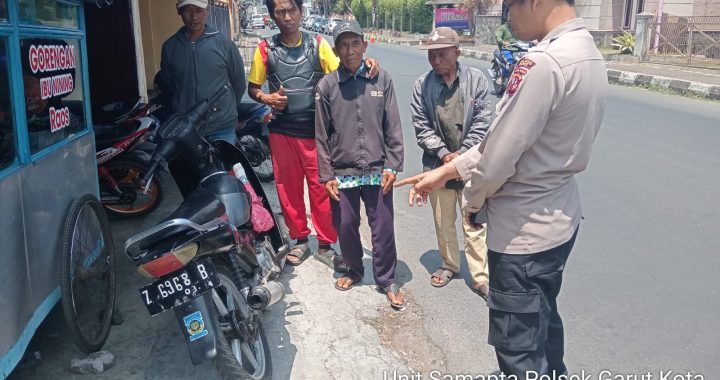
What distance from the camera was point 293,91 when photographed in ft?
12.9

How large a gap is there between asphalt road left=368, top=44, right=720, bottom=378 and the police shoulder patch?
1560 millimetres

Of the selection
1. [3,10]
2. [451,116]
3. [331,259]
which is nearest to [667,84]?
[451,116]

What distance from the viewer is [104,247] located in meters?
3.36

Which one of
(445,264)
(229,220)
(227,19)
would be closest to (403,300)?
(445,264)

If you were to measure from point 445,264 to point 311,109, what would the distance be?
134 cm

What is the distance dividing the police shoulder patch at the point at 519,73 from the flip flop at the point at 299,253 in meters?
2.51

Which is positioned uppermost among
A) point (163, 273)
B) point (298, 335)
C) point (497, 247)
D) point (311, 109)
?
point (311, 109)

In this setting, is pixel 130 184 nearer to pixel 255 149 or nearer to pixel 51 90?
pixel 255 149

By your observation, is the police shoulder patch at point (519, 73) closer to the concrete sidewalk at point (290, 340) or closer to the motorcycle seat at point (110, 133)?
the concrete sidewalk at point (290, 340)

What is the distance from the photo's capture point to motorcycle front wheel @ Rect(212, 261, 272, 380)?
8.12 feet

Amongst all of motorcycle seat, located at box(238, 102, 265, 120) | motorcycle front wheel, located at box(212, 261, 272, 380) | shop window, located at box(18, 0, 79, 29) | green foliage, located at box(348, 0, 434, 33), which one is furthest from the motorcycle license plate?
green foliage, located at box(348, 0, 434, 33)

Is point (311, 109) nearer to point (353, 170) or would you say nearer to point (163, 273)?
point (353, 170)

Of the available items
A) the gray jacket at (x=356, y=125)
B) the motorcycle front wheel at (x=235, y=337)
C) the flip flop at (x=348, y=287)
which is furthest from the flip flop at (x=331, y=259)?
the motorcycle front wheel at (x=235, y=337)

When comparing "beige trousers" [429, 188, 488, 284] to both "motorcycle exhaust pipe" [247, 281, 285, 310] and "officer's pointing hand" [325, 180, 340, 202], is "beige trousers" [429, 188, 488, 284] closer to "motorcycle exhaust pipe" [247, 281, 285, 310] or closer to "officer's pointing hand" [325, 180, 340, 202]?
"officer's pointing hand" [325, 180, 340, 202]
